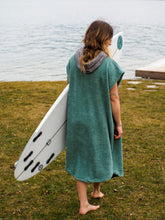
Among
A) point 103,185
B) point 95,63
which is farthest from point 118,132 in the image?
point 103,185

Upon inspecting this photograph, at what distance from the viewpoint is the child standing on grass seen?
2678 millimetres

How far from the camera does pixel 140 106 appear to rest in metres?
6.85

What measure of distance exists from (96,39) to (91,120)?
0.66 m

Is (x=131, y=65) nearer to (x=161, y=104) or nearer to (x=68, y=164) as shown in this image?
(x=161, y=104)

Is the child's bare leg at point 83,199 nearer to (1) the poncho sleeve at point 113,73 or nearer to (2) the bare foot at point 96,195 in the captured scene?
(2) the bare foot at point 96,195

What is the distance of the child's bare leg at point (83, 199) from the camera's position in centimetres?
296

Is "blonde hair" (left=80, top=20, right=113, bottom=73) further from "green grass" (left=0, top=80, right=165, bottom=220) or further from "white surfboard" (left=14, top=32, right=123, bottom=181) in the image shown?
"green grass" (left=0, top=80, right=165, bottom=220)

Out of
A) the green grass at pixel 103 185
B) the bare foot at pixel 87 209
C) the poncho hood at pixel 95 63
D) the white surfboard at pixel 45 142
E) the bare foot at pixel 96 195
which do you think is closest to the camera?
the poncho hood at pixel 95 63

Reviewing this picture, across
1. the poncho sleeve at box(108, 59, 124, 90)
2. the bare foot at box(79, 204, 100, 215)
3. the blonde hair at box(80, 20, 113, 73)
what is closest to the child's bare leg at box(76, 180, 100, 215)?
the bare foot at box(79, 204, 100, 215)

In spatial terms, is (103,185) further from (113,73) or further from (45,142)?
(113,73)

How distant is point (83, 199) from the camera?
3.05 metres

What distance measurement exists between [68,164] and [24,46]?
2061 centimetres

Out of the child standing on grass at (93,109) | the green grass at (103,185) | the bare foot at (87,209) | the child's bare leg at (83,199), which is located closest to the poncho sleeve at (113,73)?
the child standing on grass at (93,109)

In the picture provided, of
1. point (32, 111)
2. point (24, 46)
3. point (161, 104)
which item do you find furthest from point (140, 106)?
point (24, 46)
